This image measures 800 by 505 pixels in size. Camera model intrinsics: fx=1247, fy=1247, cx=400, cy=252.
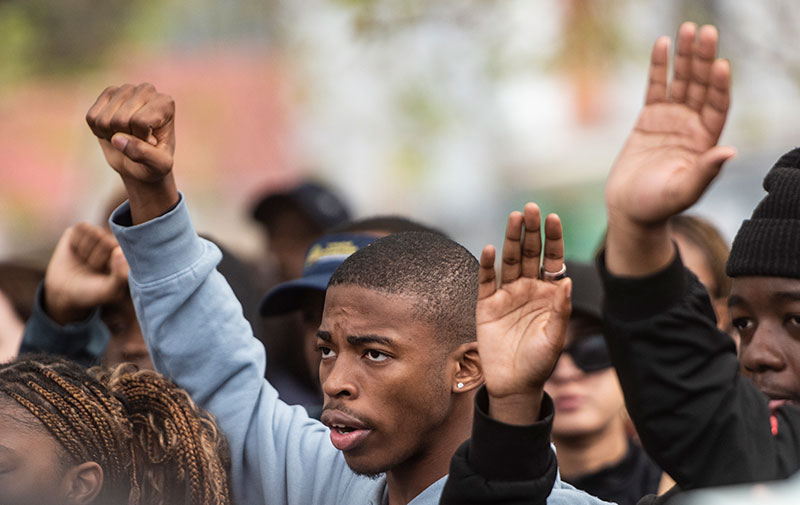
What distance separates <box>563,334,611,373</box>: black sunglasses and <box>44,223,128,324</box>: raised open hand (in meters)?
1.69

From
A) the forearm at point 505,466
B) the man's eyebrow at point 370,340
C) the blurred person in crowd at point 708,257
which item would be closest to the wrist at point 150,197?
the man's eyebrow at point 370,340

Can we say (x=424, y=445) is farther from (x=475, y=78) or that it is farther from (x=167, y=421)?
(x=475, y=78)

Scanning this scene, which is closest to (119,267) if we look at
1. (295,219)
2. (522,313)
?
(522,313)

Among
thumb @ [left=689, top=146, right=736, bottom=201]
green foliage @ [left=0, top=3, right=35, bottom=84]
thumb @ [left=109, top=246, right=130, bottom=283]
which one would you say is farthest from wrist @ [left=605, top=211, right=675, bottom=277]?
green foliage @ [left=0, top=3, right=35, bottom=84]

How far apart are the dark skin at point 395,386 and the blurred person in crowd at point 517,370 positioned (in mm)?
448

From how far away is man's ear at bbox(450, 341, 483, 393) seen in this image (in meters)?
3.07

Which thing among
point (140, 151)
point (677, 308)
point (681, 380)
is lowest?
point (681, 380)

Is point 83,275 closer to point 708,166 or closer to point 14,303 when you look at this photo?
point 14,303

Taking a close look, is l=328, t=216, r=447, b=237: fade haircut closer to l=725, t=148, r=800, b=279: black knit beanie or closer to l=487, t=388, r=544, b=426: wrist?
l=725, t=148, r=800, b=279: black knit beanie

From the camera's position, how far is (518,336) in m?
2.57

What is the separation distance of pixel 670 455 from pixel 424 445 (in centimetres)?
83

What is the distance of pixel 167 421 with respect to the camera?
318cm


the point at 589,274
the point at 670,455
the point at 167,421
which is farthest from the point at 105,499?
the point at 589,274

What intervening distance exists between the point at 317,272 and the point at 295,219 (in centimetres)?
263
